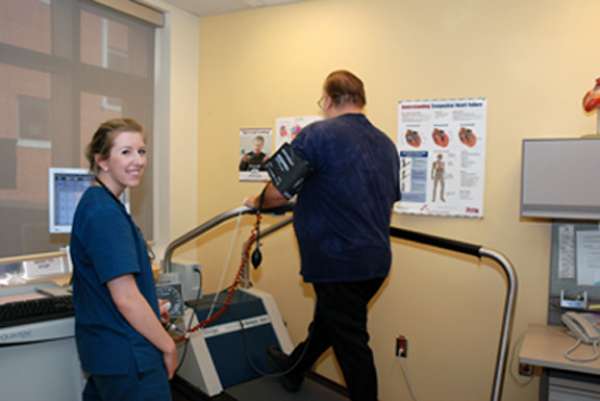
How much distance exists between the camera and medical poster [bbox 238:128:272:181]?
315 centimetres

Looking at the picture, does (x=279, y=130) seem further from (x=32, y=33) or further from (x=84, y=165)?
(x=32, y=33)

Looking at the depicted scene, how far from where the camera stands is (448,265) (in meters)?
2.53

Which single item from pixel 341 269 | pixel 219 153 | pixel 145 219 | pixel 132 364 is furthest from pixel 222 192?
pixel 132 364

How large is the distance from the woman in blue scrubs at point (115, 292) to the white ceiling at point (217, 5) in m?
1.99

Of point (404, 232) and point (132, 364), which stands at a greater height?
point (404, 232)

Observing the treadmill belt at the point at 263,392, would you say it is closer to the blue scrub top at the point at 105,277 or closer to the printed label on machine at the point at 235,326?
the printed label on machine at the point at 235,326

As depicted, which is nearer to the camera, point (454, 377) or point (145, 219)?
point (454, 377)

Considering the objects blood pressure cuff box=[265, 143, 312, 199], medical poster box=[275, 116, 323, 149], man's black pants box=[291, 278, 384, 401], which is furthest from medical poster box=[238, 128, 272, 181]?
man's black pants box=[291, 278, 384, 401]

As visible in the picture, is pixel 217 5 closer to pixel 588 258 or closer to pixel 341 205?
pixel 341 205

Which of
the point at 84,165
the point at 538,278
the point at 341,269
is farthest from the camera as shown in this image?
the point at 84,165

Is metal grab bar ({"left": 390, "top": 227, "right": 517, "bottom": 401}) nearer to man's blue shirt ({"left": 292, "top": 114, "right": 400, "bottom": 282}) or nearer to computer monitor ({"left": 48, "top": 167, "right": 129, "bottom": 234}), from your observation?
man's blue shirt ({"left": 292, "top": 114, "right": 400, "bottom": 282})

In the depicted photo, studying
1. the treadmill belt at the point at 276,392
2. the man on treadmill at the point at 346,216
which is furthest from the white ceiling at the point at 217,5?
the treadmill belt at the point at 276,392

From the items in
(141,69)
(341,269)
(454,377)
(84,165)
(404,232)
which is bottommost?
(454,377)

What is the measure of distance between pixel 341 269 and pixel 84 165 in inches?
71.2
